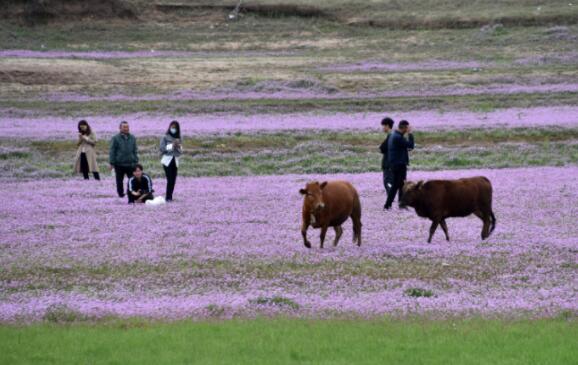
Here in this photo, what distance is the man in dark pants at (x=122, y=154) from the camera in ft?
96.7

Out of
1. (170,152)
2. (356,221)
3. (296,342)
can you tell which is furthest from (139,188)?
(296,342)

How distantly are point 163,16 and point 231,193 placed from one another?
227 feet

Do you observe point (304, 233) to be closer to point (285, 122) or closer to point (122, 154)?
point (122, 154)

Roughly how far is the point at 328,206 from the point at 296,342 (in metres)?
7.18

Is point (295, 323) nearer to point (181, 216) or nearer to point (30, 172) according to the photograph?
point (181, 216)

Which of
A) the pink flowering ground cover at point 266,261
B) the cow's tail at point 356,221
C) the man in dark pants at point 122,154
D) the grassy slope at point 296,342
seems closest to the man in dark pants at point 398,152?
the pink flowering ground cover at point 266,261

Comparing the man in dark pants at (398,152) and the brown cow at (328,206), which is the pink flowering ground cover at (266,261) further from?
the man in dark pants at (398,152)

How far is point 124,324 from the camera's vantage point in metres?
14.8

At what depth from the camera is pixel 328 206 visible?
2030 centimetres

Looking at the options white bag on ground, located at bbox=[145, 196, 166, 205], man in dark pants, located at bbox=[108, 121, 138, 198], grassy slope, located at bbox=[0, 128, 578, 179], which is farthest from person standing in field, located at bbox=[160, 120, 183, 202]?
grassy slope, located at bbox=[0, 128, 578, 179]

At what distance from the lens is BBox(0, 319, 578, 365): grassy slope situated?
12547 mm

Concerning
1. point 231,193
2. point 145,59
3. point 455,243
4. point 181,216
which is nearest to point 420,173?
point 231,193

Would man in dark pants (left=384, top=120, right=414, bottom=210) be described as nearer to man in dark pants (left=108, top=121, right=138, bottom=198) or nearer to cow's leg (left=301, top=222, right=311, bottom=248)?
cow's leg (left=301, top=222, right=311, bottom=248)

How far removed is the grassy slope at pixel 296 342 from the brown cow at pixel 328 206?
5.50 m
